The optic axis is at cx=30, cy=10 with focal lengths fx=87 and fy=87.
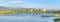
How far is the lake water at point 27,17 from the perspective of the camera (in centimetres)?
84

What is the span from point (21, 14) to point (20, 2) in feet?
0.38

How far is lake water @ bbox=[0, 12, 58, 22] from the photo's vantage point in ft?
2.75

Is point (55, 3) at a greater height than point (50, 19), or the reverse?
point (55, 3)

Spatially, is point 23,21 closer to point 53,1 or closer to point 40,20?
point 40,20

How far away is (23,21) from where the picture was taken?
0.85 m

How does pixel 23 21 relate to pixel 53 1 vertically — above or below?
below

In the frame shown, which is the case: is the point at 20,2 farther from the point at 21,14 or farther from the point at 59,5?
the point at 59,5

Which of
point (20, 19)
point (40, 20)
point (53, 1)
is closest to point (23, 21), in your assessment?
point (20, 19)

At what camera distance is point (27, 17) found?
0.85 m

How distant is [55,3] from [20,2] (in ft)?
1.10

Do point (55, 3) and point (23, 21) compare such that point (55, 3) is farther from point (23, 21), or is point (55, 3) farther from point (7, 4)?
point (7, 4)

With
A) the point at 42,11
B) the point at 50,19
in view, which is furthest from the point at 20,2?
the point at 50,19

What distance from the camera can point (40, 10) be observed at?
835mm

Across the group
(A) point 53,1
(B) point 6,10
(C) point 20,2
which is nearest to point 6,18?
(B) point 6,10
